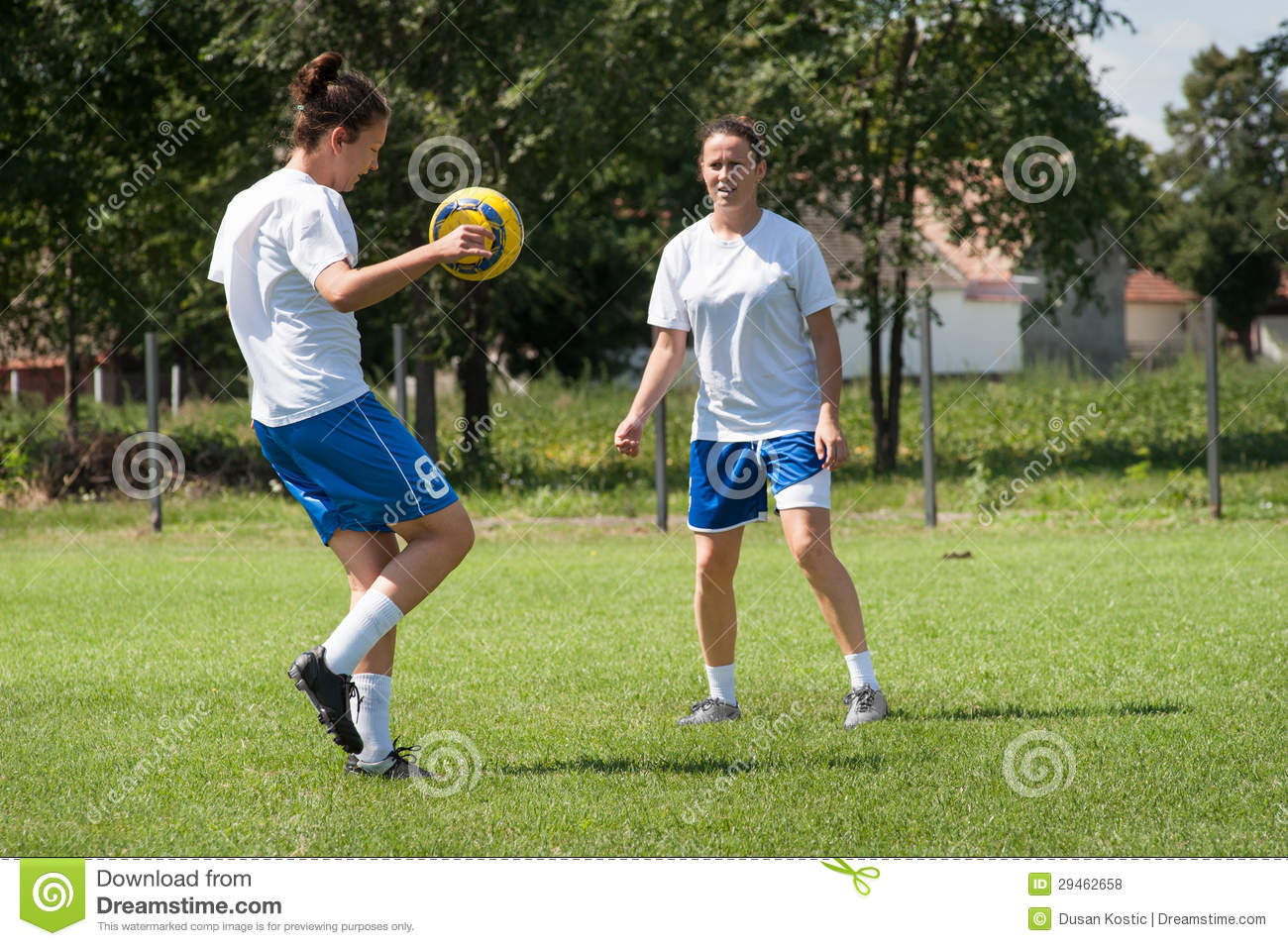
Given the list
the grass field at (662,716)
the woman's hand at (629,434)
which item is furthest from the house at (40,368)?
the woman's hand at (629,434)

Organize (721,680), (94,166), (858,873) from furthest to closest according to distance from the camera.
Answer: (94,166)
(721,680)
(858,873)

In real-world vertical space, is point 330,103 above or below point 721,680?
above

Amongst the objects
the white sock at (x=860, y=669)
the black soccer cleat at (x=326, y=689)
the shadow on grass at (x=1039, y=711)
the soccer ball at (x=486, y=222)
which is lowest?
the shadow on grass at (x=1039, y=711)

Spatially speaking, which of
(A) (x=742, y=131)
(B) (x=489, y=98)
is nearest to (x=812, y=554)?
(A) (x=742, y=131)

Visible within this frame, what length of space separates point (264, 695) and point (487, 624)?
1.98 meters

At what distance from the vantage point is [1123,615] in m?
6.94

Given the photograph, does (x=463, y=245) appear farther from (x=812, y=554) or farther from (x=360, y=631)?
(x=812, y=554)

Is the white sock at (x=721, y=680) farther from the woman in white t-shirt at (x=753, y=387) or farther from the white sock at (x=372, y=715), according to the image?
the white sock at (x=372, y=715)

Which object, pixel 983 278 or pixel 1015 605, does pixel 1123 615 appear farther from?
pixel 983 278

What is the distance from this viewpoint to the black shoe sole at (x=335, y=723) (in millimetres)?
3758

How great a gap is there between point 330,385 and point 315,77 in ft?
3.02

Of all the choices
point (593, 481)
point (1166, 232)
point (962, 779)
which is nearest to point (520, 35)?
→ point (593, 481)

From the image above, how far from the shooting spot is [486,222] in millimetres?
3936

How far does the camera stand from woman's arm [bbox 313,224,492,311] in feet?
11.4
